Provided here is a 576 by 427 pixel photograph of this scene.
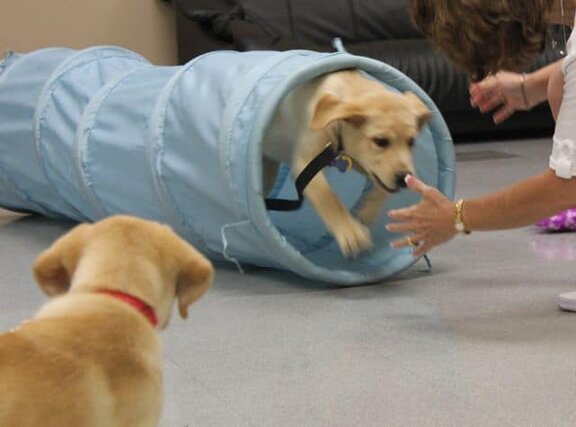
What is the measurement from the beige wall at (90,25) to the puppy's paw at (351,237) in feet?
11.4

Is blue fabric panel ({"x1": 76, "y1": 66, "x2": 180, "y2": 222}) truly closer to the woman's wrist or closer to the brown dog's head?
the woman's wrist

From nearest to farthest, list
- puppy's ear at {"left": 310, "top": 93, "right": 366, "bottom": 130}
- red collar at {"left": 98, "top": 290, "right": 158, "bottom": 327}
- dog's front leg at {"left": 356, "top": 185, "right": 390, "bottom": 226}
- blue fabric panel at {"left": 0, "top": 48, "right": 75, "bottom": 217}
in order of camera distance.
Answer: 1. red collar at {"left": 98, "top": 290, "right": 158, "bottom": 327}
2. puppy's ear at {"left": 310, "top": 93, "right": 366, "bottom": 130}
3. dog's front leg at {"left": 356, "top": 185, "right": 390, "bottom": 226}
4. blue fabric panel at {"left": 0, "top": 48, "right": 75, "bottom": 217}

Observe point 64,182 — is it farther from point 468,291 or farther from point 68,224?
point 468,291

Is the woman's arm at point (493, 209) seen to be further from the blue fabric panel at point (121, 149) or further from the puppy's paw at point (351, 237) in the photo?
the blue fabric panel at point (121, 149)

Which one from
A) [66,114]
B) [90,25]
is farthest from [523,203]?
[90,25]

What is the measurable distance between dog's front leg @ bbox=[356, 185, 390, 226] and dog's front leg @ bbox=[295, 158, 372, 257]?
0.13 metres

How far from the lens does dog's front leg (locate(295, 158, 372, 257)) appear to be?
96.8 inches

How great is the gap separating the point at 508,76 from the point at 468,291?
21.4 inches

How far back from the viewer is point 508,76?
2.46 m

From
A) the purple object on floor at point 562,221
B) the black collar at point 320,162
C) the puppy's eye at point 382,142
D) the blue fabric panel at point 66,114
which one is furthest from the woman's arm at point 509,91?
the blue fabric panel at point 66,114

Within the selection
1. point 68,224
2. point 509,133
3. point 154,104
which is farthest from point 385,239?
point 509,133

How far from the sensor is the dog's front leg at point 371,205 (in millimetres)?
2615

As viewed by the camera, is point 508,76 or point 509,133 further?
point 509,133

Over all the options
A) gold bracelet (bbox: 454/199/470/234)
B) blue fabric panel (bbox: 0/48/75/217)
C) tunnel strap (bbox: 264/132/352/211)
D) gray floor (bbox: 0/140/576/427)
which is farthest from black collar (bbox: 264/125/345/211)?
blue fabric panel (bbox: 0/48/75/217)
